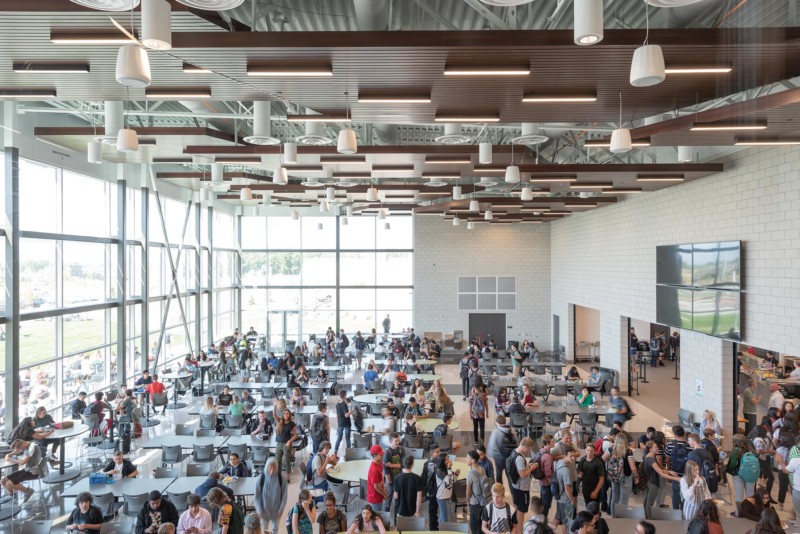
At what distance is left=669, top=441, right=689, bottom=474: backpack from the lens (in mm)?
8078

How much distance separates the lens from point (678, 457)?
8.10 m

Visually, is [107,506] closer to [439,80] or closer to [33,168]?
[439,80]

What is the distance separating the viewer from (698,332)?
12391 millimetres

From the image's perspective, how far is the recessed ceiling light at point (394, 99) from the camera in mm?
7695

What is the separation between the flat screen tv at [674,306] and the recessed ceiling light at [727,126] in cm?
565

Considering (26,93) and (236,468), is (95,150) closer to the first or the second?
(26,93)

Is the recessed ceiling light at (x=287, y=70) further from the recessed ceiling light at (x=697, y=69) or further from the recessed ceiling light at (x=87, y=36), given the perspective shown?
the recessed ceiling light at (x=697, y=69)

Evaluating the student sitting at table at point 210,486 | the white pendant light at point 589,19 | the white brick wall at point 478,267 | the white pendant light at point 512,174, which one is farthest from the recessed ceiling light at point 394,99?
the white brick wall at point 478,267

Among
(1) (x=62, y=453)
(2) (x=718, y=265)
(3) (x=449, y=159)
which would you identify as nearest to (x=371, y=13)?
(3) (x=449, y=159)

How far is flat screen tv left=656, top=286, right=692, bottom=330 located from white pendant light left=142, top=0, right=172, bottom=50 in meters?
12.3

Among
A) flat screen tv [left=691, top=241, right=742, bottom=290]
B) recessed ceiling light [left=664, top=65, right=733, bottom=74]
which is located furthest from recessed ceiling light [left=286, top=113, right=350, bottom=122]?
flat screen tv [left=691, top=241, right=742, bottom=290]

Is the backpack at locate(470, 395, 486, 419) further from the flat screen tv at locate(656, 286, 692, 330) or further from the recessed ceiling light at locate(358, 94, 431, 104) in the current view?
the recessed ceiling light at locate(358, 94, 431, 104)

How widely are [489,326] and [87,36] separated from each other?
22361 millimetres

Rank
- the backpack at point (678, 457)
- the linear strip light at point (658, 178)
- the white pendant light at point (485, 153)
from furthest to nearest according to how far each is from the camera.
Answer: the linear strip light at point (658, 178) < the white pendant light at point (485, 153) < the backpack at point (678, 457)
